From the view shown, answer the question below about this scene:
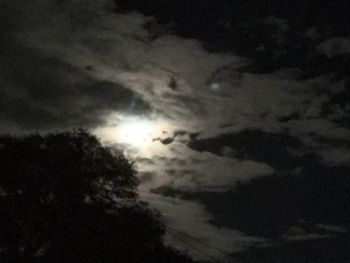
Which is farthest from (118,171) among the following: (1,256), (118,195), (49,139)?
(1,256)

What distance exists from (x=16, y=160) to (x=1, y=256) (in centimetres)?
383

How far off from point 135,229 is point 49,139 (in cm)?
512

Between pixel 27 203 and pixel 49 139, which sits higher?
pixel 49 139

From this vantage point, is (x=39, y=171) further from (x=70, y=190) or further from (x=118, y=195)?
(x=118, y=195)

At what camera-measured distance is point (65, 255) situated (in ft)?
80.8

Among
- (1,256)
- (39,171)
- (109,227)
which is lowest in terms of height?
(1,256)

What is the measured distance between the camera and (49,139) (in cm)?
2644

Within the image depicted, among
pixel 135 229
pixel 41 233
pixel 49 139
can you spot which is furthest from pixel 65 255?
pixel 49 139

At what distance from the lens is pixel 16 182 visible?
83.1 feet

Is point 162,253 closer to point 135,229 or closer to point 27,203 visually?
point 135,229

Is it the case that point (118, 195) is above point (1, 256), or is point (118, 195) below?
above

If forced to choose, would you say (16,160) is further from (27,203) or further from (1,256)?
(1,256)

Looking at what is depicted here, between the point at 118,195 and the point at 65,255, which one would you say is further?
the point at 118,195

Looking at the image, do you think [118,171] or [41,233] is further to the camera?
[118,171]
